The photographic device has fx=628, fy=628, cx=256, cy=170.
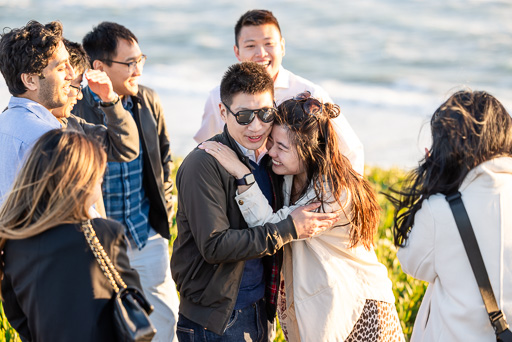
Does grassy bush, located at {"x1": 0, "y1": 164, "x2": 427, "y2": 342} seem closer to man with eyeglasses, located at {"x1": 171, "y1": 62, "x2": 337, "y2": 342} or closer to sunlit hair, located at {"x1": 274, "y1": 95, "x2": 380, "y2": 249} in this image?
sunlit hair, located at {"x1": 274, "y1": 95, "x2": 380, "y2": 249}

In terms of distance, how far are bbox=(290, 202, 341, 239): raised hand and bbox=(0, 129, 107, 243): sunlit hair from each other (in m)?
1.11

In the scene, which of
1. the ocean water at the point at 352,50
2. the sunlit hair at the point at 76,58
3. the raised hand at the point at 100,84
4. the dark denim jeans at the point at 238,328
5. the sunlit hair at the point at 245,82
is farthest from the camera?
the ocean water at the point at 352,50

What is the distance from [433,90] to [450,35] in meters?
6.14

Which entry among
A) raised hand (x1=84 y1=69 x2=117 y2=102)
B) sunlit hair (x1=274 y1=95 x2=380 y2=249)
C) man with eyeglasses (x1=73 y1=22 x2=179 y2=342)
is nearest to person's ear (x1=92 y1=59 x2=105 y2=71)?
man with eyeglasses (x1=73 y1=22 x2=179 y2=342)

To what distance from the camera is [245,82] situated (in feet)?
11.0

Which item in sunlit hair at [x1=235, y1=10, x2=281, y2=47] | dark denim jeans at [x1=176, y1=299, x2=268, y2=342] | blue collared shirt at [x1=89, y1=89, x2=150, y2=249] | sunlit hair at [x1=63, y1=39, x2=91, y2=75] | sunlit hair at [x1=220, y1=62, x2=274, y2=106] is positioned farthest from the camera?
sunlit hair at [x1=235, y1=10, x2=281, y2=47]

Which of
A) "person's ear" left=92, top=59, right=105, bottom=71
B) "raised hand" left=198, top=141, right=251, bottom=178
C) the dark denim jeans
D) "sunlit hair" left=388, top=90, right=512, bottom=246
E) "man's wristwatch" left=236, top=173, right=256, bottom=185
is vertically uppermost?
"person's ear" left=92, top=59, right=105, bottom=71

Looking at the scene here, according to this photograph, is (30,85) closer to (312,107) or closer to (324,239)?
(312,107)

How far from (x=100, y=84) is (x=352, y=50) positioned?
20.3m

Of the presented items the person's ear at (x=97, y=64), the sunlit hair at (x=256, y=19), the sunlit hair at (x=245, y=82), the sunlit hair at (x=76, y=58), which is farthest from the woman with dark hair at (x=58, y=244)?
the sunlit hair at (x=256, y=19)

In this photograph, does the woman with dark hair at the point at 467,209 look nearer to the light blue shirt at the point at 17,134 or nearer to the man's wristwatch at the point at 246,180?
the man's wristwatch at the point at 246,180

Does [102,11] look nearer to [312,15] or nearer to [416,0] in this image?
[312,15]

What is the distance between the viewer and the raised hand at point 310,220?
10.5 feet

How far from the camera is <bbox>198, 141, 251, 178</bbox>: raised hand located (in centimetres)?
320
